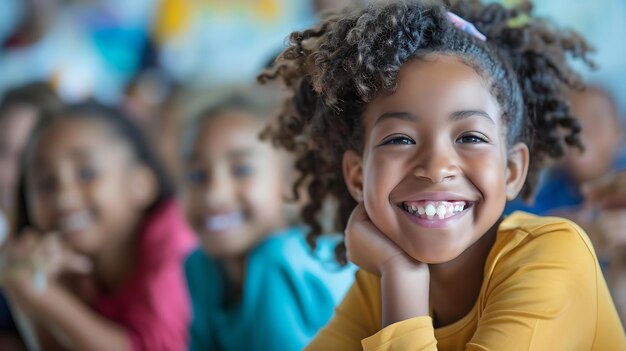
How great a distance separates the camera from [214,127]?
55.6 inches

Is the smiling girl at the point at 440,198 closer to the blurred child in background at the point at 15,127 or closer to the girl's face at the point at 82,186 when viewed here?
the girl's face at the point at 82,186

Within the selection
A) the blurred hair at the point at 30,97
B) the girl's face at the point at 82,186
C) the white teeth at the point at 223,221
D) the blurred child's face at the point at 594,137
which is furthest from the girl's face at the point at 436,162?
the blurred hair at the point at 30,97

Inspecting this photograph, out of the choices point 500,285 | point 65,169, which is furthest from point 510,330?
point 65,169

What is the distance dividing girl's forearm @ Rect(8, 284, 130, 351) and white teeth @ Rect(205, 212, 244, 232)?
12.3 inches

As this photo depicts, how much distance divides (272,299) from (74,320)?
46 cm

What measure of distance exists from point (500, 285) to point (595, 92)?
4.16 feet

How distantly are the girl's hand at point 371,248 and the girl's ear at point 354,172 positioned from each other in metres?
0.03

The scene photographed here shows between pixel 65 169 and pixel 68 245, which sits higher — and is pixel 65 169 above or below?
above

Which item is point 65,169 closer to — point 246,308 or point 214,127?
point 214,127

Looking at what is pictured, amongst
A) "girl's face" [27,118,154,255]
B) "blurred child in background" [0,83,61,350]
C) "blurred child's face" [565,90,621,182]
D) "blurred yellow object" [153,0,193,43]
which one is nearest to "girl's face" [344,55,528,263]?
"girl's face" [27,118,154,255]

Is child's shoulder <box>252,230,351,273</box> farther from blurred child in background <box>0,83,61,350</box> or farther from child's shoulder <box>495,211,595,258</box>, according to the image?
blurred child in background <box>0,83,61,350</box>

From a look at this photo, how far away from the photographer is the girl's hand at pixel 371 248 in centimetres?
80

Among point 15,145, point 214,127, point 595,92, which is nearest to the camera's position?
point 214,127

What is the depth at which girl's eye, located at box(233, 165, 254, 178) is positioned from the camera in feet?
4.61
